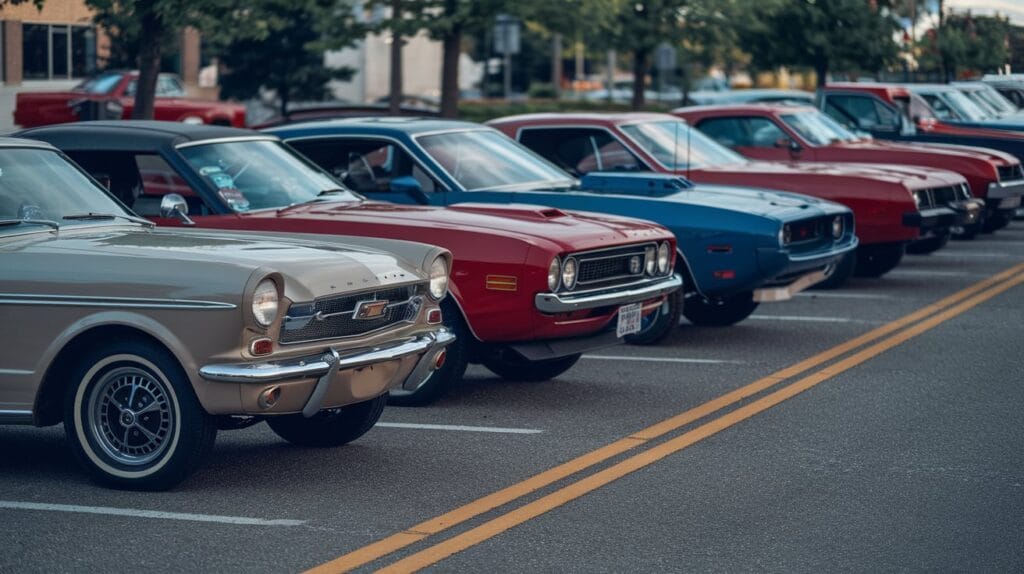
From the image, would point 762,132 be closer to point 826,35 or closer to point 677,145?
point 677,145

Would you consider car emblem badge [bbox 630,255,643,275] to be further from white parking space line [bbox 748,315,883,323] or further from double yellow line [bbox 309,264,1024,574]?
white parking space line [bbox 748,315,883,323]

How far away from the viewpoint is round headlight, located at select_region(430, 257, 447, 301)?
7.61 m

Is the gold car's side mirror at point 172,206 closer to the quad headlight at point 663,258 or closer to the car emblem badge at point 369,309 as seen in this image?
the car emblem badge at point 369,309

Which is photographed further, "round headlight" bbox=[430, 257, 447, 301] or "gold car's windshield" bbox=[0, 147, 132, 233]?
"round headlight" bbox=[430, 257, 447, 301]

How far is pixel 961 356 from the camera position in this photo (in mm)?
10883

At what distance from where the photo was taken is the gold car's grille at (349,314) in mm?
6695

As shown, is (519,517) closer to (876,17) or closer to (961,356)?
(961,356)

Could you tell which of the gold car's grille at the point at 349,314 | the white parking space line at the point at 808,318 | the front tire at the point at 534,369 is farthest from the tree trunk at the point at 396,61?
the gold car's grille at the point at 349,314

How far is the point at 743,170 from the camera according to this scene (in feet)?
46.2

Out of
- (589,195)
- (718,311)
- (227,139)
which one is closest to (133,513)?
(227,139)

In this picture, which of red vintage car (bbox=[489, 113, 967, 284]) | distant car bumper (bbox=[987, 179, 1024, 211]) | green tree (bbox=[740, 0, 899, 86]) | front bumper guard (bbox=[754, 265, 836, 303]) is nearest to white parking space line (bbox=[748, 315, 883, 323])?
front bumper guard (bbox=[754, 265, 836, 303])

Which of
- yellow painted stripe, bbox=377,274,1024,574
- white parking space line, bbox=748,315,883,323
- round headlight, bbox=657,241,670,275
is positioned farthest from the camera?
white parking space line, bbox=748,315,883,323

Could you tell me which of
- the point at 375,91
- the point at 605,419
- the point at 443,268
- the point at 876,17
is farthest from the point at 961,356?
the point at 375,91

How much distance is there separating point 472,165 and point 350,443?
3669mm
